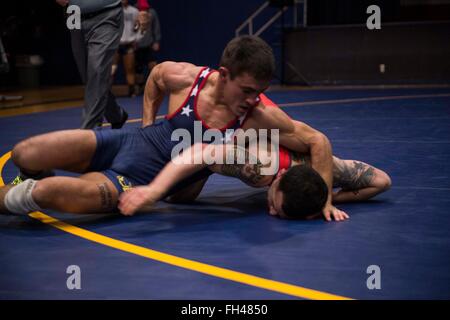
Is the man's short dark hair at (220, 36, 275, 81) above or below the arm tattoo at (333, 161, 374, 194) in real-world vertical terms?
above

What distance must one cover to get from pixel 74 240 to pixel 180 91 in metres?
1.01

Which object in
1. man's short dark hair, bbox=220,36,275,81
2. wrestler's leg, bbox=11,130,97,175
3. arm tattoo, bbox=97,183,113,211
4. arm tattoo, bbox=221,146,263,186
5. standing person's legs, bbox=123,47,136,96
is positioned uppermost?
man's short dark hair, bbox=220,36,275,81

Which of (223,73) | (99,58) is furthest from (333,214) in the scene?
(99,58)

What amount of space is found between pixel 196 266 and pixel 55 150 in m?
1.02

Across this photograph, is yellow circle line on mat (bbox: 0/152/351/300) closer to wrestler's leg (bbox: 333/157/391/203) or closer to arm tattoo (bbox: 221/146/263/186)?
arm tattoo (bbox: 221/146/263/186)

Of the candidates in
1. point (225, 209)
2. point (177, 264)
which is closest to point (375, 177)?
point (225, 209)

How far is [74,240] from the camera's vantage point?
8.95 ft

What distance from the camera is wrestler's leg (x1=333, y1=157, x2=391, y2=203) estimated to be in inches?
131

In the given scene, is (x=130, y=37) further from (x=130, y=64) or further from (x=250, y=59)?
(x=250, y=59)

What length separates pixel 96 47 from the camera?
488cm

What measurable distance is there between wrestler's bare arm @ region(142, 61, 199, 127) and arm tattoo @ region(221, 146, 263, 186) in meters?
0.52
